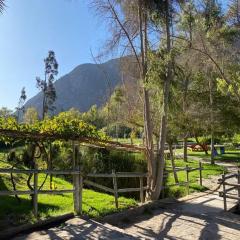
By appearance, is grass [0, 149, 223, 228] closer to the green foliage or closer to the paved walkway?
the paved walkway

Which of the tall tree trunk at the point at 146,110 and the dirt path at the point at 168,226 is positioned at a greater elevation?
the tall tree trunk at the point at 146,110

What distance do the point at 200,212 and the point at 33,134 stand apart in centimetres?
538

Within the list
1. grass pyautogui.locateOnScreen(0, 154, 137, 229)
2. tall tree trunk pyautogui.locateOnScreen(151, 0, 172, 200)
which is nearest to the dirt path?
tall tree trunk pyautogui.locateOnScreen(151, 0, 172, 200)

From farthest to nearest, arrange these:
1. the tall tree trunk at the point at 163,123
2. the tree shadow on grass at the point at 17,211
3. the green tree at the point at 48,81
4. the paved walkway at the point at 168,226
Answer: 1. the green tree at the point at 48,81
2. the tall tree trunk at the point at 163,123
3. the tree shadow on grass at the point at 17,211
4. the paved walkway at the point at 168,226

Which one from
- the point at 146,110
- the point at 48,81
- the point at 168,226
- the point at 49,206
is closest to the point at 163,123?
the point at 146,110

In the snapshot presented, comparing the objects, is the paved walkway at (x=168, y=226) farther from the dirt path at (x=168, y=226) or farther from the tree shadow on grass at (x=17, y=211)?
the tree shadow on grass at (x=17, y=211)

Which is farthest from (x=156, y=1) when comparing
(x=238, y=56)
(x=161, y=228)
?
(x=238, y=56)

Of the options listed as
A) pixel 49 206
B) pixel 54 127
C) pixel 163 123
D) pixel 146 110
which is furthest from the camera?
pixel 163 123

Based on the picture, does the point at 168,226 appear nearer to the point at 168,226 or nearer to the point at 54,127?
the point at 168,226

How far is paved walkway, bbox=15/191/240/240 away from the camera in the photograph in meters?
7.91

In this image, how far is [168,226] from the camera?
31.2 ft

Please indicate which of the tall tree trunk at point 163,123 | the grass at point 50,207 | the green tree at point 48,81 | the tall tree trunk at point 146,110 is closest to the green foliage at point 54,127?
the grass at point 50,207

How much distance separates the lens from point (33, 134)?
8.70 metres

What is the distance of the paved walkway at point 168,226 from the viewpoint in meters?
7.91
